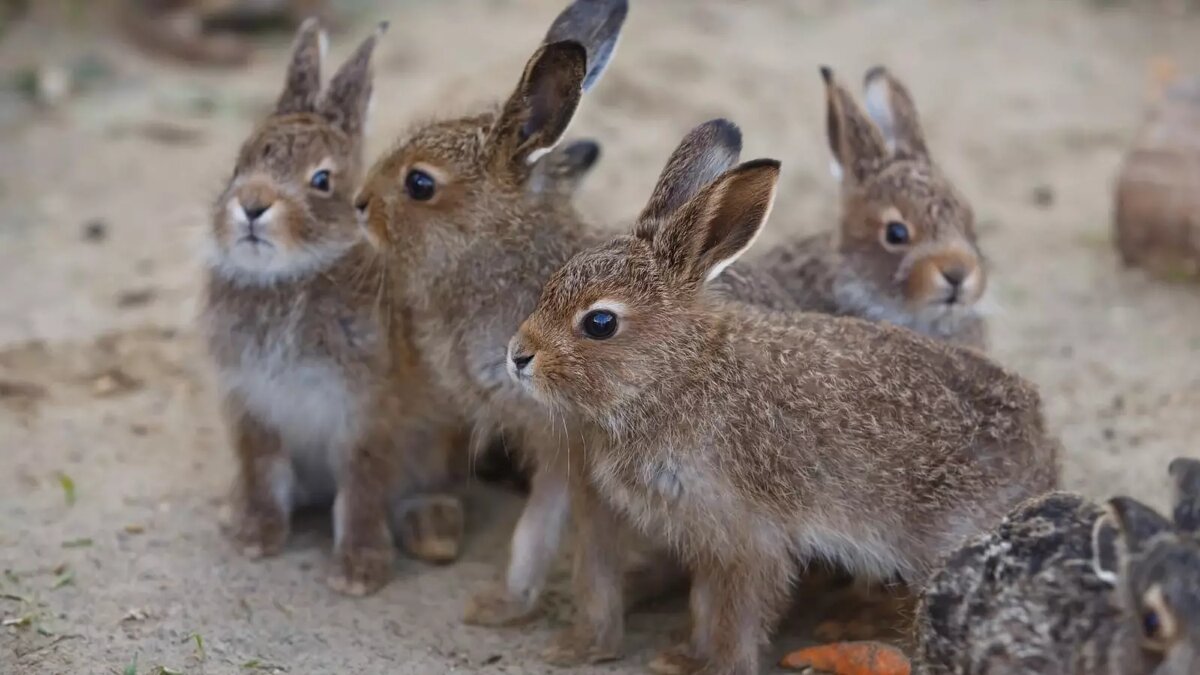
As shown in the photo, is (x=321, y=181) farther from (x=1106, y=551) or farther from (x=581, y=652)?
(x=1106, y=551)

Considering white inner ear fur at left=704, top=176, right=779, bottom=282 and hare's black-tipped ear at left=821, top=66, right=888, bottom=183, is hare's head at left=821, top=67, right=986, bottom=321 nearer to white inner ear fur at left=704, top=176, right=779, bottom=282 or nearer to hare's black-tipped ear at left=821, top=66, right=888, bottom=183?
hare's black-tipped ear at left=821, top=66, right=888, bottom=183

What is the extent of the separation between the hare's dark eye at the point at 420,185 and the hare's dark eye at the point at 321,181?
0.57m

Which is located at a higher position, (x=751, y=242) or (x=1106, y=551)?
(x=751, y=242)

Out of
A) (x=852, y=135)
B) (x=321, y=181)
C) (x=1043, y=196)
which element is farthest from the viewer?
(x=1043, y=196)

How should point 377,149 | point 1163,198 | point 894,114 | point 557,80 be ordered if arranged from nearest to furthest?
point 557,80 < point 894,114 < point 1163,198 < point 377,149

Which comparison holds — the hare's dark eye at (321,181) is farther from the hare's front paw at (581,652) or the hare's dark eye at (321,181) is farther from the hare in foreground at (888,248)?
the hare's front paw at (581,652)

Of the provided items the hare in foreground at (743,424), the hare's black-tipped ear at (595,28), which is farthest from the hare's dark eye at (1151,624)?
the hare's black-tipped ear at (595,28)

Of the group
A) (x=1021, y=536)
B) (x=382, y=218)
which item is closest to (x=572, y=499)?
(x=382, y=218)

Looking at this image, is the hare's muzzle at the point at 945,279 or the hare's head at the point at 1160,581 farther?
the hare's muzzle at the point at 945,279

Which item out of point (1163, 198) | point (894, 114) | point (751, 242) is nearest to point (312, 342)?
point (751, 242)

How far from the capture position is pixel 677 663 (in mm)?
5191

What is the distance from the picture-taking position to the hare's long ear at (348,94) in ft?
20.5

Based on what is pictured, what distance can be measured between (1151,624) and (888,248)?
265 centimetres

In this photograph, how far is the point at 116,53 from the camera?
35.9 ft
